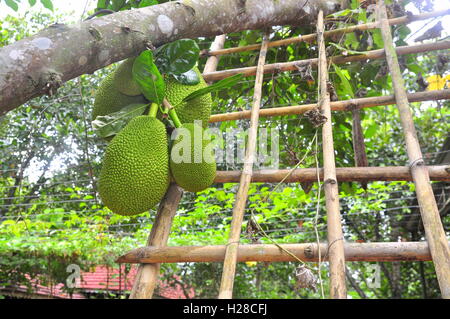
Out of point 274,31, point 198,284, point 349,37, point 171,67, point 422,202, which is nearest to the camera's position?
point 422,202

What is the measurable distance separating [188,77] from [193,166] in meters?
0.29

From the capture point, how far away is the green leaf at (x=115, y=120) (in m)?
1.05

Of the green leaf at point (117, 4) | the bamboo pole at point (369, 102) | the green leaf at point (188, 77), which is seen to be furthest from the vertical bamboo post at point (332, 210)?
the green leaf at point (117, 4)

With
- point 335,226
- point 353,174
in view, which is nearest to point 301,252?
point 335,226

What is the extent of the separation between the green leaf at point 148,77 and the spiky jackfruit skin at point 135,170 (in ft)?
0.31

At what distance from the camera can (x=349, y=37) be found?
1.48 meters

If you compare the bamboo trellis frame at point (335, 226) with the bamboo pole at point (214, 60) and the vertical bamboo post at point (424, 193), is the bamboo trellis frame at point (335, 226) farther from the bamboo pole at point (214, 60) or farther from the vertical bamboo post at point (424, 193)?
the bamboo pole at point (214, 60)

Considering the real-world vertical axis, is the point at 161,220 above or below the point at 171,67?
below

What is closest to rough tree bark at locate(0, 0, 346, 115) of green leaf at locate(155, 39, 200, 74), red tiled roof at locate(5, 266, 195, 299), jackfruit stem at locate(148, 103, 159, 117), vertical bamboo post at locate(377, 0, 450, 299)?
green leaf at locate(155, 39, 200, 74)

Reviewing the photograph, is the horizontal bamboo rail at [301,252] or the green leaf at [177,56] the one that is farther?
the green leaf at [177,56]

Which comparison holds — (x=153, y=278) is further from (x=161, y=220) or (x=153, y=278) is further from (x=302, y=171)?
(x=302, y=171)
